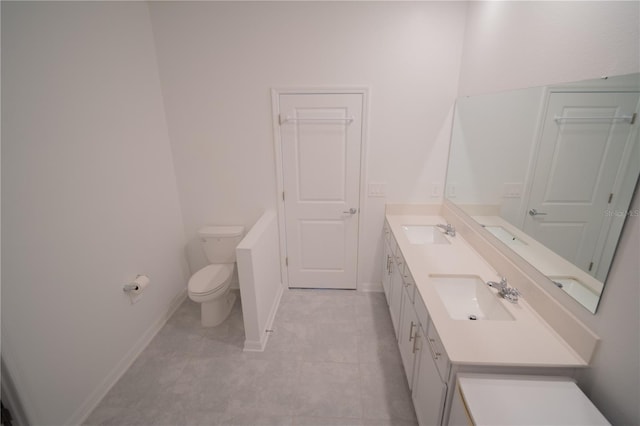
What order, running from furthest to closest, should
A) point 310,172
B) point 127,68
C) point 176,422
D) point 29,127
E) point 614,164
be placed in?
point 310,172 < point 127,68 < point 176,422 < point 29,127 < point 614,164

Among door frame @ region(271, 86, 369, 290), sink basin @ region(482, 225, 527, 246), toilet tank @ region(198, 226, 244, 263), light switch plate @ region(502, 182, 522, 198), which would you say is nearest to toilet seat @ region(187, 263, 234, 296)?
toilet tank @ region(198, 226, 244, 263)

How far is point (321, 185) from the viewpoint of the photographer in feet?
8.71

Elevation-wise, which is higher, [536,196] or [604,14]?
[604,14]

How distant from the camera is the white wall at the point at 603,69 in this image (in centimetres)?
91

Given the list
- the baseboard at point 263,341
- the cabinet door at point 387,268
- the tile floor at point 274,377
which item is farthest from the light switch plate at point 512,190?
the baseboard at point 263,341

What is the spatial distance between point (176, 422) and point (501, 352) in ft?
6.09

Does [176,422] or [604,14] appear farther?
[176,422]

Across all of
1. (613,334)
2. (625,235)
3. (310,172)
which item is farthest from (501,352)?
(310,172)

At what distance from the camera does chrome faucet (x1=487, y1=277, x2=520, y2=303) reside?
1.40m

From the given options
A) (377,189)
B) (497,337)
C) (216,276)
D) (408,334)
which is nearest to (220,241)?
(216,276)

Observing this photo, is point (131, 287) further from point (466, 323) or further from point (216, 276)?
point (466, 323)

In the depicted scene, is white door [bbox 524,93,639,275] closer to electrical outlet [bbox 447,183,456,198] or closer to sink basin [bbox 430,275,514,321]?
sink basin [bbox 430,275,514,321]

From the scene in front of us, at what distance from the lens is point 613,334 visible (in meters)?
0.96

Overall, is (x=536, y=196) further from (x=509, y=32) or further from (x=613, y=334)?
(x=509, y=32)
